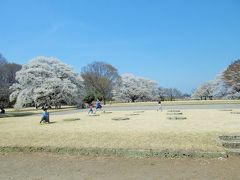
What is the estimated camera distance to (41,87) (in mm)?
37500

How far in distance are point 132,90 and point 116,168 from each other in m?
58.3

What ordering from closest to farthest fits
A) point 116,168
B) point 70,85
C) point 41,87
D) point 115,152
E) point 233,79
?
1. point 116,168
2. point 115,152
3. point 41,87
4. point 70,85
5. point 233,79

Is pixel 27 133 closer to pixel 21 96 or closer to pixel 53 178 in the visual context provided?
pixel 53 178

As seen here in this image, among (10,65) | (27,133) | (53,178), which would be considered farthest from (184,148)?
(10,65)

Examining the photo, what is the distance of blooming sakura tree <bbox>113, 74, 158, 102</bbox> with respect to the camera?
6544 cm

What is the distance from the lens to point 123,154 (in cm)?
915

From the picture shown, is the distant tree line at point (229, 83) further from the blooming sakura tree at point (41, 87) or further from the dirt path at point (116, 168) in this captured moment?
the dirt path at point (116, 168)

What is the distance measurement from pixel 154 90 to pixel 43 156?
64.8 meters

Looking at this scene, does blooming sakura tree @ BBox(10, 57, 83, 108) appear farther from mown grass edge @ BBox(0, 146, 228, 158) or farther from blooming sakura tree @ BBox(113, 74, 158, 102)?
mown grass edge @ BBox(0, 146, 228, 158)

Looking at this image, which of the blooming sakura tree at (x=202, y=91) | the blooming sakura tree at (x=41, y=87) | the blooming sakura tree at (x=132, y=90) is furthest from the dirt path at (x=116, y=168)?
the blooming sakura tree at (x=202, y=91)

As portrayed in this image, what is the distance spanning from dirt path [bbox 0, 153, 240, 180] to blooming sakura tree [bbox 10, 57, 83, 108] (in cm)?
2948

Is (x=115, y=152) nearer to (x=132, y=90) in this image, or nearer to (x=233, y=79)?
(x=233, y=79)

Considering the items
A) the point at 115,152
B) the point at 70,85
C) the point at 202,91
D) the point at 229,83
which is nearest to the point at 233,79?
the point at 229,83

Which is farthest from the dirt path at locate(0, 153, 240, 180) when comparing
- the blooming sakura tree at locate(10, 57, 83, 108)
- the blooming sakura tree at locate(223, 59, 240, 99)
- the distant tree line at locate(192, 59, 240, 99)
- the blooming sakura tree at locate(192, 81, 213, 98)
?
the blooming sakura tree at locate(192, 81, 213, 98)
